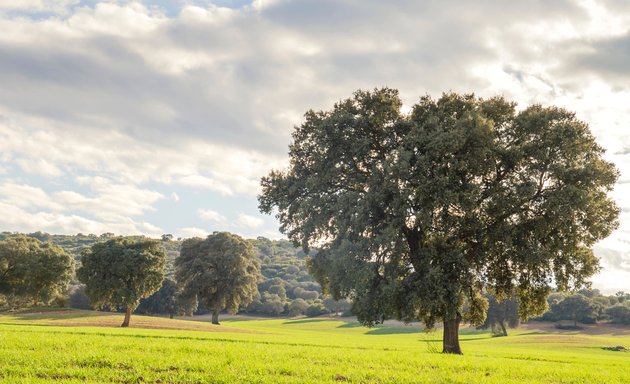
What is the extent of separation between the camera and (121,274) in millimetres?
63312

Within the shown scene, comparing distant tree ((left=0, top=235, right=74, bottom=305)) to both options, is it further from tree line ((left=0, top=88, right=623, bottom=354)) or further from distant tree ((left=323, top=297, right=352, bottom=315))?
distant tree ((left=323, top=297, right=352, bottom=315))

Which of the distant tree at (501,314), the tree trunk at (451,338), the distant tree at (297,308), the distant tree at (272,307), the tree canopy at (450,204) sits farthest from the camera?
the distant tree at (297,308)

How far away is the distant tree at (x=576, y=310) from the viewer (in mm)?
124375

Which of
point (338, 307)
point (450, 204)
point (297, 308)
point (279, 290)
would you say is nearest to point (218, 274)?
point (450, 204)

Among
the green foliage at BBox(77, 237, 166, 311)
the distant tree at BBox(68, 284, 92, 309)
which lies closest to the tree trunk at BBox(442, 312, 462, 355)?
the green foliage at BBox(77, 237, 166, 311)

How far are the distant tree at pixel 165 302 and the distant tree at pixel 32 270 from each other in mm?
31093

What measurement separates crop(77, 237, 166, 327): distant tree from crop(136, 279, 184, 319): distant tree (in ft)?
158

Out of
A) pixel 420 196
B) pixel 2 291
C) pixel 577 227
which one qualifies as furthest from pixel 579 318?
pixel 2 291

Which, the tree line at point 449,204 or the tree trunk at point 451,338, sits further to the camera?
the tree trunk at point 451,338

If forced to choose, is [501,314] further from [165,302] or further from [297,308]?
[165,302]

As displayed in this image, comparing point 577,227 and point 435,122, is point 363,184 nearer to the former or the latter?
point 435,122

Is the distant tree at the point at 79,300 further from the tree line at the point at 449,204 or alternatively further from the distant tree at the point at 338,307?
the tree line at the point at 449,204

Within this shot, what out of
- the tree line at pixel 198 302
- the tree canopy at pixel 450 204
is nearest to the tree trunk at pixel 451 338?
the tree canopy at pixel 450 204

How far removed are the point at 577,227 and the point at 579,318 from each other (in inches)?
4501
